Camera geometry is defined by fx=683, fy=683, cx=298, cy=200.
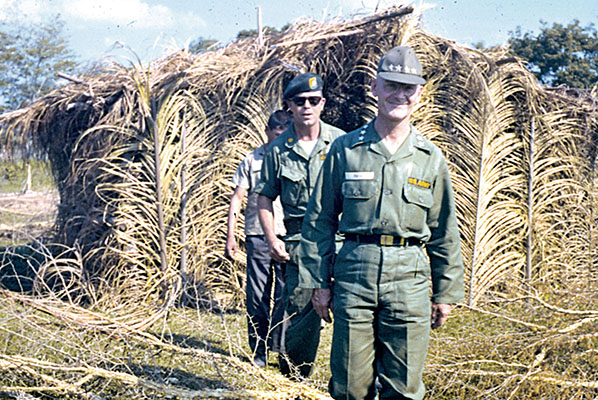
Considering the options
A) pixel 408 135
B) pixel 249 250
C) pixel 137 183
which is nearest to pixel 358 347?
pixel 408 135

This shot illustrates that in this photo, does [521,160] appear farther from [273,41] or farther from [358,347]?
[358,347]

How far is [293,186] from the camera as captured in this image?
498 cm

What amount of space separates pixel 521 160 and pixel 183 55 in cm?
428

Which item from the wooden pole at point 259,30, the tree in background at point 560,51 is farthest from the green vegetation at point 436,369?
the tree in background at point 560,51

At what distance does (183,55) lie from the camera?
27.3 feet

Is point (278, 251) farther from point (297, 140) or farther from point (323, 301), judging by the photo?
point (323, 301)

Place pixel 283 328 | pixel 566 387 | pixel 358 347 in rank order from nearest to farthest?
1. pixel 358 347
2. pixel 566 387
3. pixel 283 328

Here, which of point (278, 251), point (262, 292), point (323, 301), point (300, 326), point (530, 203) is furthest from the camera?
point (530, 203)

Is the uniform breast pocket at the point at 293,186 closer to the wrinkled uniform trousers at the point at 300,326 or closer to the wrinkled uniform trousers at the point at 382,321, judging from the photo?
the wrinkled uniform trousers at the point at 300,326

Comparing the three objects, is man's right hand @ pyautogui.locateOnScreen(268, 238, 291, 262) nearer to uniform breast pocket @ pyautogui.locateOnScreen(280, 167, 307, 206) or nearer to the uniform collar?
uniform breast pocket @ pyautogui.locateOnScreen(280, 167, 307, 206)

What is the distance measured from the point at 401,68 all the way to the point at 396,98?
156 mm

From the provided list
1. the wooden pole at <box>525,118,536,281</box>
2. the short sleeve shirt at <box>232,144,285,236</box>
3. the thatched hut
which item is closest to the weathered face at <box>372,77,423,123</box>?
the short sleeve shirt at <box>232,144,285,236</box>

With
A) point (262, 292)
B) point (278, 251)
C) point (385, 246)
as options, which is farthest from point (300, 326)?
point (385, 246)

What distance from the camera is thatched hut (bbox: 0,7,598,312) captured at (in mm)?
7754
